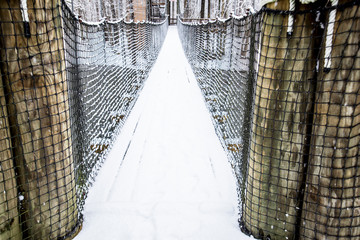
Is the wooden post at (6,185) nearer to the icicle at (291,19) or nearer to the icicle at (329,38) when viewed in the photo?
the icicle at (291,19)

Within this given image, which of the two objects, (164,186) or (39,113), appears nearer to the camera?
(39,113)

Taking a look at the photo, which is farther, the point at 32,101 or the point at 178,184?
the point at 178,184

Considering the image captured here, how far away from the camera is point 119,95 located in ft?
17.3

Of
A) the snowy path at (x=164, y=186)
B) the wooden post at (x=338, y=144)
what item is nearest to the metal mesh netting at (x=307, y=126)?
the wooden post at (x=338, y=144)

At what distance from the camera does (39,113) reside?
79.3 inches

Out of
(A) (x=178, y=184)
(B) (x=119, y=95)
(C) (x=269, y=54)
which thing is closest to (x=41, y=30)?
(C) (x=269, y=54)

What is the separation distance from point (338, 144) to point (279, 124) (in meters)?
0.40

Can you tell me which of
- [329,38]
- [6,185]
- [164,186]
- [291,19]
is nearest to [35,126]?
[6,185]

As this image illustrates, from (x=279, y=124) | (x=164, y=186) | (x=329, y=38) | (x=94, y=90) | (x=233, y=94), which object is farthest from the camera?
(x=233, y=94)

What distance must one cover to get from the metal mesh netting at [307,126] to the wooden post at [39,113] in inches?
55.6

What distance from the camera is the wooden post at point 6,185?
6.15ft

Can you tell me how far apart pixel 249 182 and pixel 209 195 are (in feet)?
2.47

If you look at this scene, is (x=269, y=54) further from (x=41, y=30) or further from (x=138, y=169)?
(x=138, y=169)

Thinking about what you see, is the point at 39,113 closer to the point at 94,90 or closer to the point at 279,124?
the point at 279,124
